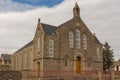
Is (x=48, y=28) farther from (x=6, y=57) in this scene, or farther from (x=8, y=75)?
(x=6, y=57)

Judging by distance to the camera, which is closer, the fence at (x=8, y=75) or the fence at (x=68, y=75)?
the fence at (x=8, y=75)

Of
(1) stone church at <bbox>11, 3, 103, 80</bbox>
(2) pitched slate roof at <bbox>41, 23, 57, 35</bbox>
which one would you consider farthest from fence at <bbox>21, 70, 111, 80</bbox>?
(2) pitched slate roof at <bbox>41, 23, 57, 35</bbox>

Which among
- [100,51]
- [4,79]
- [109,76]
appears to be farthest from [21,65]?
[4,79]

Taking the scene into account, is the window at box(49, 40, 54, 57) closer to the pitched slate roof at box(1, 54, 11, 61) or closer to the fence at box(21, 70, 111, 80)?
the fence at box(21, 70, 111, 80)

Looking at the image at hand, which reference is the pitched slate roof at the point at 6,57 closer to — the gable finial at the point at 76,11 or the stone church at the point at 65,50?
the stone church at the point at 65,50

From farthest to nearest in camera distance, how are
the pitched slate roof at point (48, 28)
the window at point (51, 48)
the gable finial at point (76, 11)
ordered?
the gable finial at point (76, 11) < the pitched slate roof at point (48, 28) < the window at point (51, 48)

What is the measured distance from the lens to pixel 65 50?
4256 centimetres

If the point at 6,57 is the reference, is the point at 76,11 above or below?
above

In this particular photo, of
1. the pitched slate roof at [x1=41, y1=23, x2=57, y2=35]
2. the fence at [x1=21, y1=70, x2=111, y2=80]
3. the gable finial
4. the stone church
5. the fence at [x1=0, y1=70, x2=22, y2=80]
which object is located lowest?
the fence at [x1=21, y1=70, x2=111, y2=80]

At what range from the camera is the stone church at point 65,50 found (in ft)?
131

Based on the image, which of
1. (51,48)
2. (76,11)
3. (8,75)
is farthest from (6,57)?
(8,75)

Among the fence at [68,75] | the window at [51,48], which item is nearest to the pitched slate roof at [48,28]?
the window at [51,48]

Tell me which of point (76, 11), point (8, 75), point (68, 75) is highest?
point (76, 11)

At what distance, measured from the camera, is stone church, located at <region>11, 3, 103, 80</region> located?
131 ft
